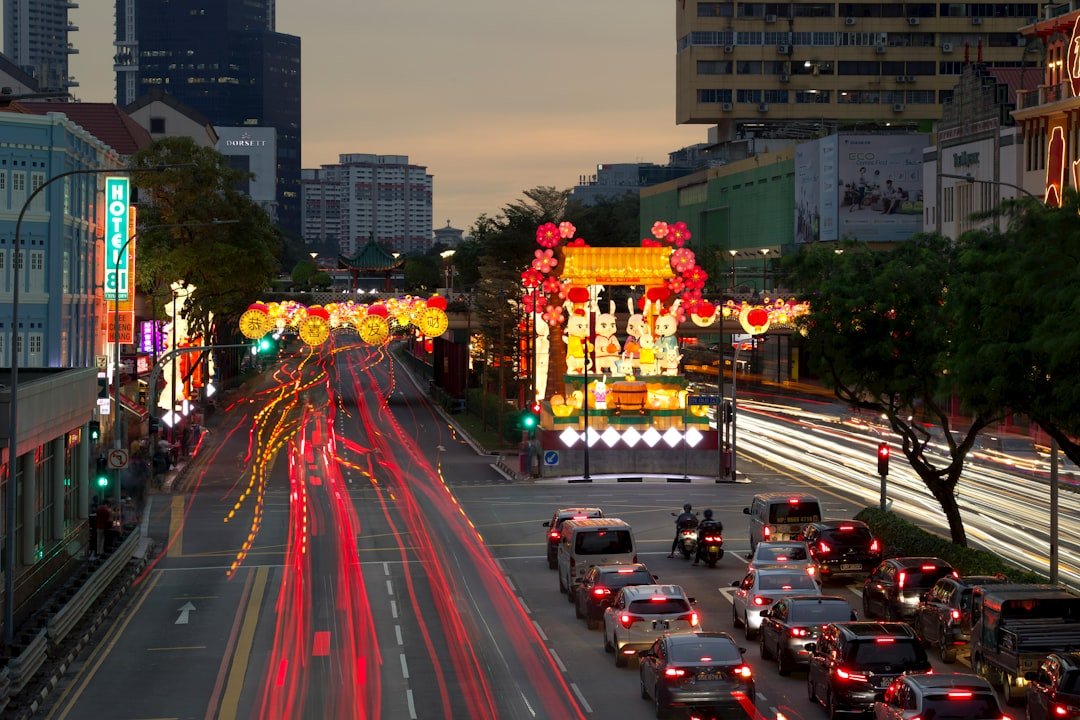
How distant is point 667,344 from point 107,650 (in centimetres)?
4267

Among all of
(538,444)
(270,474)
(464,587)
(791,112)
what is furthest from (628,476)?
(791,112)

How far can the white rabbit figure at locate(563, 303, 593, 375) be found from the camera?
72.3 metres

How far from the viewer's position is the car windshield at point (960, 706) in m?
20.9

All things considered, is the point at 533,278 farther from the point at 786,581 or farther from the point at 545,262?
the point at 786,581

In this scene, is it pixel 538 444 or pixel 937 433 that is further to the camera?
pixel 937 433

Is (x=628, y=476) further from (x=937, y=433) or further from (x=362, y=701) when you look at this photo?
(x=362, y=701)

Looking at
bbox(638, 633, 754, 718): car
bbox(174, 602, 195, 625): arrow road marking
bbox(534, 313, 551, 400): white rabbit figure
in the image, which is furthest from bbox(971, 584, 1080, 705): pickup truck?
bbox(534, 313, 551, 400): white rabbit figure

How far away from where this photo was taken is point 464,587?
129 feet

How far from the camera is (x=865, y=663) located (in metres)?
24.7

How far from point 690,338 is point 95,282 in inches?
2763

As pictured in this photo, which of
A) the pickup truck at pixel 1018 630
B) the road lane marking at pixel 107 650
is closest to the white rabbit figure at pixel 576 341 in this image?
the road lane marking at pixel 107 650

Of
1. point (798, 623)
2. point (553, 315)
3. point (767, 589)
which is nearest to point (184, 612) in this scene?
point (767, 589)

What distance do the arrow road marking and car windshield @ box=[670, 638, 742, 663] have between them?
13984 millimetres

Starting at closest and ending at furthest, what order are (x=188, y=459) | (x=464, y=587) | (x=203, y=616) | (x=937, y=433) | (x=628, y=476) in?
(x=203, y=616) < (x=464, y=587) < (x=628, y=476) < (x=188, y=459) < (x=937, y=433)
